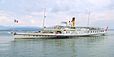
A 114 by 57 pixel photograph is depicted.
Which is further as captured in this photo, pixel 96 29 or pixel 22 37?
pixel 96 29

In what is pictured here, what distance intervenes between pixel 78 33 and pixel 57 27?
10.4 meters

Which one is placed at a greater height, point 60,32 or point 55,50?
point 60,32

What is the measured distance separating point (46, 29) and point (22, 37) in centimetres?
1155

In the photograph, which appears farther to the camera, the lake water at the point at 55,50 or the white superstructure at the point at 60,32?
the white superstructure at the point at 60,32

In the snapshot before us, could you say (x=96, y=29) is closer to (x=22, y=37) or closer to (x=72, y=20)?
(x=72, y=20)

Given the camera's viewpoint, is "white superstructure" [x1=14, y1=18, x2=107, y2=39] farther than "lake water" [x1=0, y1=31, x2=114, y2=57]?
Yes

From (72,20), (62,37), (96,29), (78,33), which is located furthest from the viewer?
(96,29)

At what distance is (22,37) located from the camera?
86750 millimetres

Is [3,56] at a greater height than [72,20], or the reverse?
[72,20]

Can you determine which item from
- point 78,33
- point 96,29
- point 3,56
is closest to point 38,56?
point 3,56

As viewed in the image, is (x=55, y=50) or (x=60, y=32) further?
(x=60, y=32)

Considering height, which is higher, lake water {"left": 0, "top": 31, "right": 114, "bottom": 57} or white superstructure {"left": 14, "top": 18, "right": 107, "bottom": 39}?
white superstructure {"left": 14, "top": 18, "right": 107, "bottom": 39}

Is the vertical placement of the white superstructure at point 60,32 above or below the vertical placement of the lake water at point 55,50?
above

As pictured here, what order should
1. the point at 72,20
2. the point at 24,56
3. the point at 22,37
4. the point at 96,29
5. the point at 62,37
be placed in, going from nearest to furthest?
1. the point at 24,56
2. the point at 22,37
3. the point at 62,37
4. the point at 72,20
5. the point at 96,29
